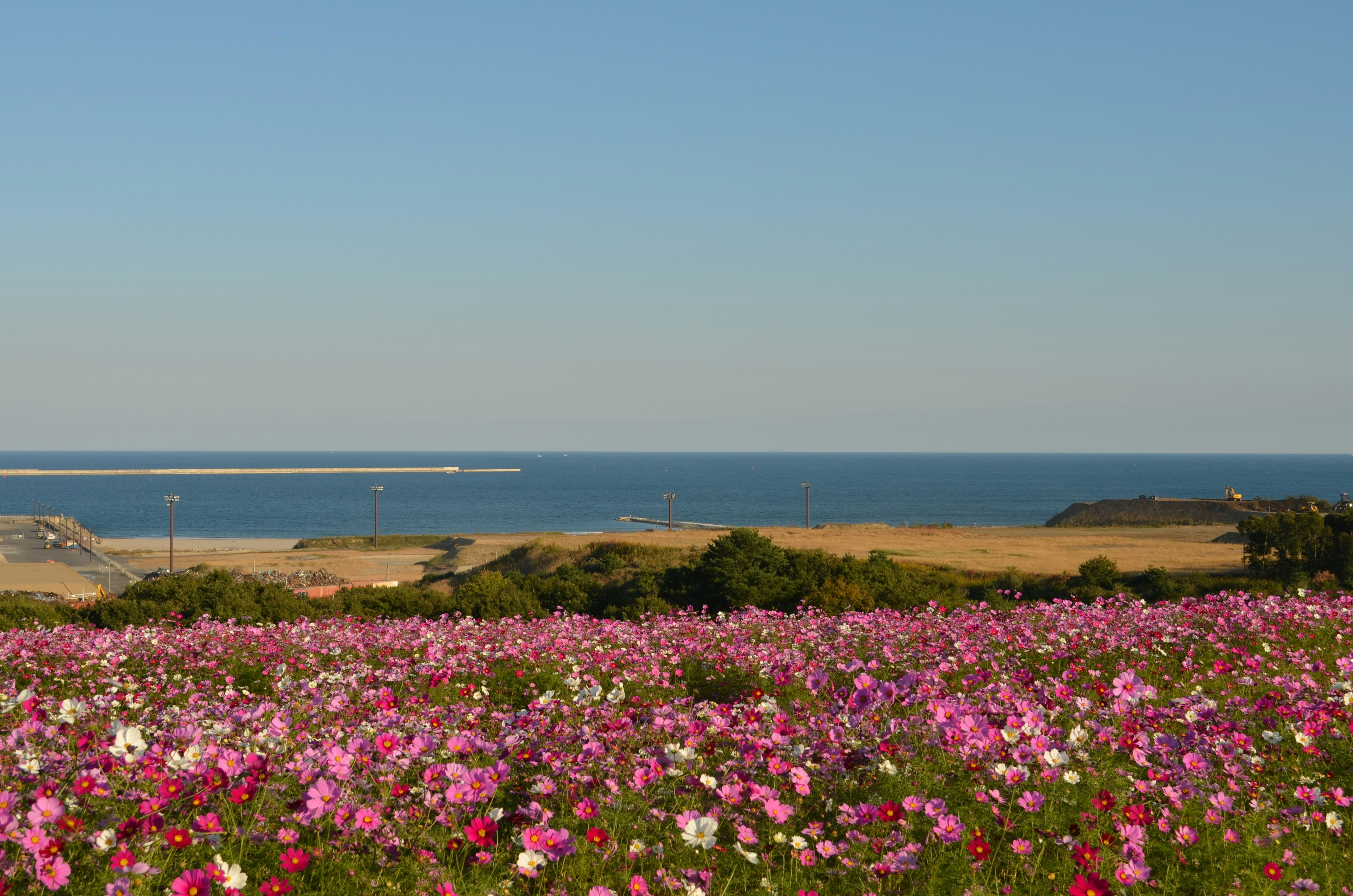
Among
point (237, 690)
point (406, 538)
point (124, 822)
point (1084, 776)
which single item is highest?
point (124, 822)

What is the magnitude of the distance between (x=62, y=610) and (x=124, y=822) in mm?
18692

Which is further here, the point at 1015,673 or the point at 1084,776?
the point at 1015,673

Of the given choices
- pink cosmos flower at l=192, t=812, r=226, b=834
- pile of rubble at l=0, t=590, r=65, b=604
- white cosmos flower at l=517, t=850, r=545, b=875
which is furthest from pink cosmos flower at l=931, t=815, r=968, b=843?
pile of rubble at l=0, t=590, r=65, b=604

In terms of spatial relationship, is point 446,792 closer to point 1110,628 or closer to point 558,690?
point 558,690

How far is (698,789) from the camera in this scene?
445 cm

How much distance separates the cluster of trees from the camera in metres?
30.6

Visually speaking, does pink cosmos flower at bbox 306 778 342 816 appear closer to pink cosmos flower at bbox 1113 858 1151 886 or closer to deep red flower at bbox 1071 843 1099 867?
deep red flower at bbox 1071 843 1099 867

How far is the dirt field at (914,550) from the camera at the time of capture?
42219 mm

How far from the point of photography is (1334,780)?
207 inches

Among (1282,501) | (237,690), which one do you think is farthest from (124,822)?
(1282,501)

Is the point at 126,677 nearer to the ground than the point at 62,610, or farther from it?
farther from it

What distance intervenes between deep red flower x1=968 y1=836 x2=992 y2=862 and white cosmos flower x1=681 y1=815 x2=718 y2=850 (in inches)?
44.8

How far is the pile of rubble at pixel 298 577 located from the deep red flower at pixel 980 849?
143 feet

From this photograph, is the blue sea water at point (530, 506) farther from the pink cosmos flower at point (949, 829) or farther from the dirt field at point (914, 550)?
the pink cosmos flower at point (949, 829)
